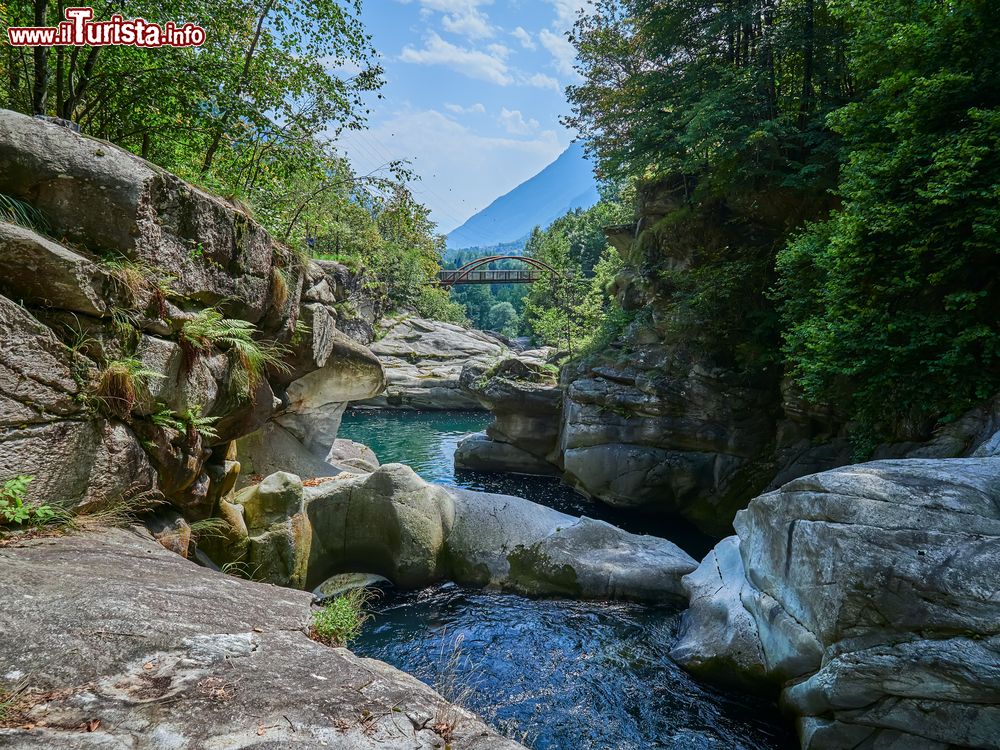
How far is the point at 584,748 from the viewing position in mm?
6035

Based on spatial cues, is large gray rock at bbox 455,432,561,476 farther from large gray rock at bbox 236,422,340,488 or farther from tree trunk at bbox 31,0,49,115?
tree trunk at bbox 31,0,49,115

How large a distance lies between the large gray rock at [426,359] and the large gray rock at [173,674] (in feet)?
79.9

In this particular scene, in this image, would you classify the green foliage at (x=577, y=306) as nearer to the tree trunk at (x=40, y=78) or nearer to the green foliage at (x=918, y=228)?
the green foliage at (x=918, y=228)

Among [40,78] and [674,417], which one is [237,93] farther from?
[674,417]

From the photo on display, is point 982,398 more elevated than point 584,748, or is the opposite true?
point 982,398

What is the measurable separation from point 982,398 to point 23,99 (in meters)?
16.0

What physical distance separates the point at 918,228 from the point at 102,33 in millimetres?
13080

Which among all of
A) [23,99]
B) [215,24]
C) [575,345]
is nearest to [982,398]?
[215,24]

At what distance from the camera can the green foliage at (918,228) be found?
23.8 ft

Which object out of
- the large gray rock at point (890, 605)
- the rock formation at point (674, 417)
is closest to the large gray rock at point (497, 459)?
the rock formation at point (674, 417)

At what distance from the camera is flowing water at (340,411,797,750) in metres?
6.30

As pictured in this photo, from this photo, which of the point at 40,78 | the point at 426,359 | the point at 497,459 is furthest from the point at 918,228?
the point at 426,359

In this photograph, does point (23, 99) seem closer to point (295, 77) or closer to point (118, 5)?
point (118, 5)

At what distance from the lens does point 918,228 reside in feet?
25.3
